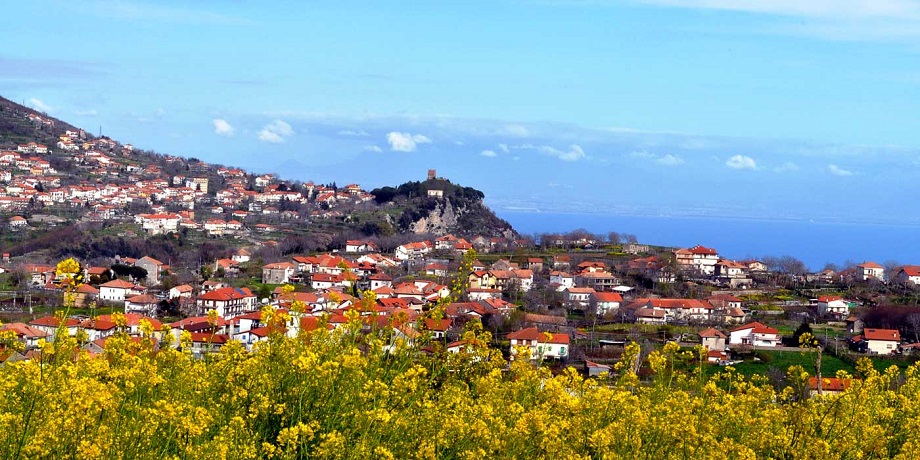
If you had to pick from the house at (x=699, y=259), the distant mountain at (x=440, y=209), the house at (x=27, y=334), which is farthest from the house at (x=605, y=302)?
the distant mountain at (x=440, y=209)

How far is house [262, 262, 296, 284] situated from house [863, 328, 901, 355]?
28779 millimetres


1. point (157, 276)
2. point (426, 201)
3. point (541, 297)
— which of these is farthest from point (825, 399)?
point (426, 201)

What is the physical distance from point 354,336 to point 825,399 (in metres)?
3.10

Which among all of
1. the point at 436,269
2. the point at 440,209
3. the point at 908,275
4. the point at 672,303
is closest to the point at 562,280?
the point at 436,269

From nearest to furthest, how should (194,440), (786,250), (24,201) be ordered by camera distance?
(194,440) → (24,201) → (786,250)

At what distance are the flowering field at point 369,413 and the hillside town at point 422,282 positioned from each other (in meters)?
0.47

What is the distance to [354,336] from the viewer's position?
6.08 meters

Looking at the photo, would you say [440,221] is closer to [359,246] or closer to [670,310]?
[359,246]

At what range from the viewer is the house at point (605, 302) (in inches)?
1652

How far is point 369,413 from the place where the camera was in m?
4.57

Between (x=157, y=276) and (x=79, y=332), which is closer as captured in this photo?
(x=79, y=332)

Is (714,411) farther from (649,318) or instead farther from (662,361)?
(649,318)

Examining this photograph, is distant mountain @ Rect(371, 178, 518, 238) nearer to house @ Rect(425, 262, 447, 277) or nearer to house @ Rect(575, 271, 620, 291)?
house @ Rect(425, 262, 447, 277)

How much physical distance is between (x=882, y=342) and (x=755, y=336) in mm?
4391
